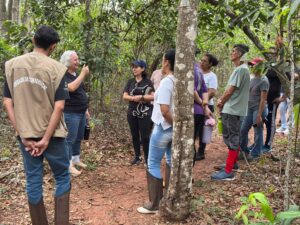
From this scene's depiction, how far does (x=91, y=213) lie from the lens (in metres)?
4.18

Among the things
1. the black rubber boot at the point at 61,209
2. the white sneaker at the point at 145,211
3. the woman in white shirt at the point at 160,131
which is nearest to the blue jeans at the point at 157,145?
the woman in white shirt at the point at 160,131

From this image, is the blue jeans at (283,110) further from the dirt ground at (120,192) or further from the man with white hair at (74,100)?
the man with white hair at (74,100)

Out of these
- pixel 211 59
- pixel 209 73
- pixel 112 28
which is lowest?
pixel 209 73

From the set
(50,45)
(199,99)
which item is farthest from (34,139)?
(199,99)

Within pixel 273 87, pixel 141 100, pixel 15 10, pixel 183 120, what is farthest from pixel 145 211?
pixel 15 10

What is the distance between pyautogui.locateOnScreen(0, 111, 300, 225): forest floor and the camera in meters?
4.00

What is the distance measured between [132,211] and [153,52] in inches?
205

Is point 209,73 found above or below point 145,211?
above

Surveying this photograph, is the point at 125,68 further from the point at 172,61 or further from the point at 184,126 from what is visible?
the point at 184,126

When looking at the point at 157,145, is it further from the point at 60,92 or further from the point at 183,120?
the point at 60,92

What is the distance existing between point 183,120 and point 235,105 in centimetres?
175

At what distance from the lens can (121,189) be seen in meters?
5.05

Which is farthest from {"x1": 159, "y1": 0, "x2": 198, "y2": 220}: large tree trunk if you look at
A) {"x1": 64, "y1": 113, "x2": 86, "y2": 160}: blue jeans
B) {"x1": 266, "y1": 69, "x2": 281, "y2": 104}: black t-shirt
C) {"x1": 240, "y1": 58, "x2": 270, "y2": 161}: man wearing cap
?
{"x1": 266, "y1": 69, "x2": 281, "y2": 104}: black t-shirt

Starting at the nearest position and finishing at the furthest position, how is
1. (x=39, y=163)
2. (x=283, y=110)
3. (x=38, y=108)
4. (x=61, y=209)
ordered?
1. (x=38, y=108)
2. (x=39, y=163)
3. (x=61, y=209)
4. (x=283, y=110)
